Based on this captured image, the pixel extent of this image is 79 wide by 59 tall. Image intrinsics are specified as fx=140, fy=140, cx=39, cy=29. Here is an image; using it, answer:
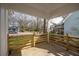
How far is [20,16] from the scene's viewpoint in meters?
7.57

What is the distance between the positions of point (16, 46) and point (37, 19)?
78.4 inches

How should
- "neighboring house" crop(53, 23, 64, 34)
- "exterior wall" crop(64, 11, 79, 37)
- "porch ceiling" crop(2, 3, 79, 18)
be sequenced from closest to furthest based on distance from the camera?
"porch ceiling" crop(2, 3, 79, 18) → "exterior wall" crop(64, 11, 79, 37) → "neighboring house" crop(53, 23, 64, 34)

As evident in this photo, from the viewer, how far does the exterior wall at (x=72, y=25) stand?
748cm

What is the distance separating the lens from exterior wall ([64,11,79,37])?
7.48 metres

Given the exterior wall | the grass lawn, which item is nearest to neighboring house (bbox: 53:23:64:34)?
the exterior wall

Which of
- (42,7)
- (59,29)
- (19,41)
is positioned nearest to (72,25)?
(59,29)

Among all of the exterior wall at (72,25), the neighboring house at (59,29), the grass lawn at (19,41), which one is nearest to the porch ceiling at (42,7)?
the exterior wall at (72,25)

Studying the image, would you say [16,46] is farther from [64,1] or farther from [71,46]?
[64,1]

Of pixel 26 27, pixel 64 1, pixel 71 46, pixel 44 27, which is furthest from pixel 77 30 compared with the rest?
pixel 64 1

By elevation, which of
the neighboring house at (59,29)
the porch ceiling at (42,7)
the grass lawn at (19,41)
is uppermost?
the porch ceiling at (42,7)

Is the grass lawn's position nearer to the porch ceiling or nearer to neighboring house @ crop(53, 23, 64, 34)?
neighboring house @ crop(53, 23, 64, 34)

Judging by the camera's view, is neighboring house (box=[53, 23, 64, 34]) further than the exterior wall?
Yes

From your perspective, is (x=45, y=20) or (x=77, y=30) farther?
(x=45, y=20)

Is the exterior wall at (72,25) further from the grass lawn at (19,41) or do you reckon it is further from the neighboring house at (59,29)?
the grass lawn at (19,41)
